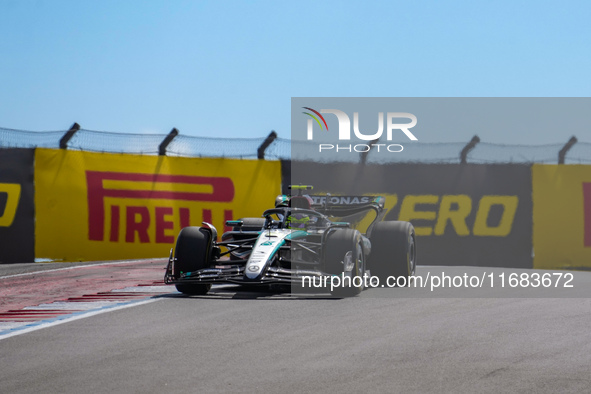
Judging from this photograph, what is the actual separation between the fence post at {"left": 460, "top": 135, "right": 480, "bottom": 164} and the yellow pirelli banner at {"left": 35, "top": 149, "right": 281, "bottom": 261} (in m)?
3.79

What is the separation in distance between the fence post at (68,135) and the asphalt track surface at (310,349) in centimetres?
813

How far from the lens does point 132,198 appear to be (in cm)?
1605

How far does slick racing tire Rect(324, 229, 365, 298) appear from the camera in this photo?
Answer: 29.2 ft

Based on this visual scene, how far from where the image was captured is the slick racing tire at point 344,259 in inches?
350

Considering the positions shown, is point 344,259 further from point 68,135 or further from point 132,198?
point 68,135

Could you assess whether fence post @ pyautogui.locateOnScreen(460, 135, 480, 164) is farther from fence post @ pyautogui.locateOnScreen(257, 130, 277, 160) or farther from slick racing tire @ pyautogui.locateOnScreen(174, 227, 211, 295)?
slick racing tire @ pyautogui.locateOnScreen(174, 227, 211, 295)

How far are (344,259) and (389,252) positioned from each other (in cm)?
158

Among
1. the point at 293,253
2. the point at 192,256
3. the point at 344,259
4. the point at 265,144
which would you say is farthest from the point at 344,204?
the point at 265,144

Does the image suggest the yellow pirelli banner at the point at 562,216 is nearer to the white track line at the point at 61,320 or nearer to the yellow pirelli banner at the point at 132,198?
the yellow pirelli banner at the point at 132,198

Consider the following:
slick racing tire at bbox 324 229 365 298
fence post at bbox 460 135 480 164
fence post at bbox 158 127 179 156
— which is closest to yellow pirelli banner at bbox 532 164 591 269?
fence post at bbox 460 135 480 164

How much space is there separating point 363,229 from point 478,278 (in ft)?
16.1

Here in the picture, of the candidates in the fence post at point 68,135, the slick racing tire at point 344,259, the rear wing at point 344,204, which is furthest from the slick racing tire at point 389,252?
the fence post at point 68,135

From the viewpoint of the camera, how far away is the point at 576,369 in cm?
510

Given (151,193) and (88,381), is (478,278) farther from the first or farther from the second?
(88,381)
